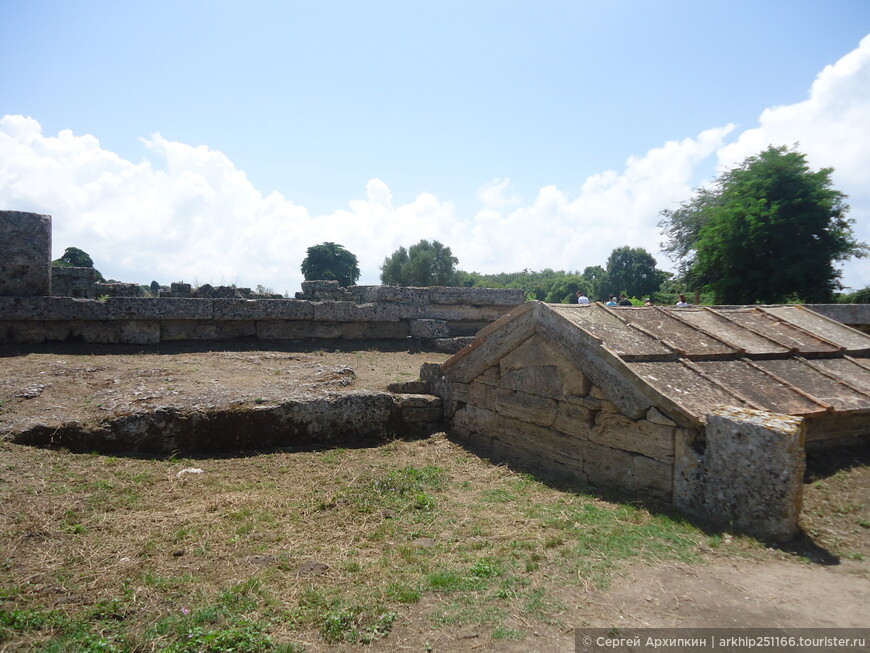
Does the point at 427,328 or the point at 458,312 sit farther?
the point at 458,312

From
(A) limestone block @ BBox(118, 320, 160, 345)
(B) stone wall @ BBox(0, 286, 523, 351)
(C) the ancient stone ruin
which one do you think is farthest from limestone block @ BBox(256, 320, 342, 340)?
(A) limestone block @ BBox(118, 320, 160, 345)

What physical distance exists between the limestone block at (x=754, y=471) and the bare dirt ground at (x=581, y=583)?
17 cm

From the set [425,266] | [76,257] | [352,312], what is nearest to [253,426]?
[352,312]

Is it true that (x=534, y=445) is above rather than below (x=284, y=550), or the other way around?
above

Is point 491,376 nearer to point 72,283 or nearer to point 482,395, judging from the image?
point 482,395

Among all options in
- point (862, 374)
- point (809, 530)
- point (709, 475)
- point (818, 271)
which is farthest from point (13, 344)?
point (818, 271)

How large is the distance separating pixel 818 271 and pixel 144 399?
1673 cm

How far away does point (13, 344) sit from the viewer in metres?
7.51

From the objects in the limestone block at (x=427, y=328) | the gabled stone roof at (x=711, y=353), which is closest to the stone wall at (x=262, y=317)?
the limestone block at (x=427, y=328)

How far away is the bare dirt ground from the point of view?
288cm

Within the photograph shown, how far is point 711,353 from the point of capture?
5473mm

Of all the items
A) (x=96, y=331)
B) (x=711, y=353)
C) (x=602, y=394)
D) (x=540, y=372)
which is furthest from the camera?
(x=96, y=331)

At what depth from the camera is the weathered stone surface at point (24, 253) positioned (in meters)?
7.51

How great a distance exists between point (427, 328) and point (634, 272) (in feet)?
143
